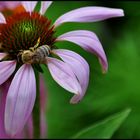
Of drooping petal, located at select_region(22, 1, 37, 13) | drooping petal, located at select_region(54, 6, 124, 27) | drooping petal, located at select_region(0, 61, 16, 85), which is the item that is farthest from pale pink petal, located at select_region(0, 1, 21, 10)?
drooping petal, located at select_region(0, 61, 16, 85)

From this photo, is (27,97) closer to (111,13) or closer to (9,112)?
(9,112)

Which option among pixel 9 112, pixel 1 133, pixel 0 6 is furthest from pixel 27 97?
pixel 0 6

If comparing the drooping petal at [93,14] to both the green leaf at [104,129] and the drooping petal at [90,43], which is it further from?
the green leaf at [104,129]

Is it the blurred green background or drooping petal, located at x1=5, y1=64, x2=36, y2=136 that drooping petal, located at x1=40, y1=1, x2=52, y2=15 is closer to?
drooping petal, located at x1=5, y1=64, x2=36, y2=136

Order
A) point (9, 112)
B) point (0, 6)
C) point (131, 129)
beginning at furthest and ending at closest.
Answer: point (131, 129)
point (0, 6)
point (9, 112)

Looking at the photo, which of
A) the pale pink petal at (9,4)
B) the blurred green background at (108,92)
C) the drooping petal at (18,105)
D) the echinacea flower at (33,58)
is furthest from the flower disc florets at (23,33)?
the blurred green background at (108,92)

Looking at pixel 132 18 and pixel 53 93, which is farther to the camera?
pixel 132 18
